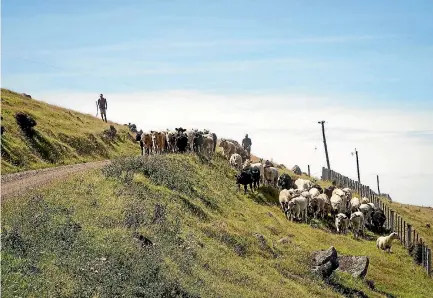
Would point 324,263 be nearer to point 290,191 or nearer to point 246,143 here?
point 290,191

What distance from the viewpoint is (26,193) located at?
75.2 feet

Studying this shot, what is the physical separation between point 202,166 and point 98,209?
16543mm

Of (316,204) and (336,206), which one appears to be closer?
(316,204)

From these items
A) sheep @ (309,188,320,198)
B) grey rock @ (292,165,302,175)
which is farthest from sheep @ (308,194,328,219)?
grey rock @ (292,165,302,175)

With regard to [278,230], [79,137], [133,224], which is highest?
[79,137]

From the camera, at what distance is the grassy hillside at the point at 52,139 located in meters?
36.1

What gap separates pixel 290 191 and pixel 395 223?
1056 centimetres

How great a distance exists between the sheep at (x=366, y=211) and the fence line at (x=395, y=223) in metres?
1.84

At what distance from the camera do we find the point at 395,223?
43406 millimetres

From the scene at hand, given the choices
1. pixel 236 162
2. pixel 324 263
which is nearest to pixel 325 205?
pixel 236 162

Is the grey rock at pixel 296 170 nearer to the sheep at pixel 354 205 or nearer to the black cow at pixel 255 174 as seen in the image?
the sheep at pixel 354 205

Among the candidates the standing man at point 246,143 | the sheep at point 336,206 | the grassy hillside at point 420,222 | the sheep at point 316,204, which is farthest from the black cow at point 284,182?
the standing man at point 246,143

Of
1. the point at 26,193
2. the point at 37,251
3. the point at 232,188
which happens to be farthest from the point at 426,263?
the point at 37,251

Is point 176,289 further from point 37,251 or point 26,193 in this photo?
point 26,193
